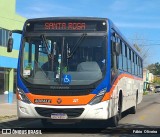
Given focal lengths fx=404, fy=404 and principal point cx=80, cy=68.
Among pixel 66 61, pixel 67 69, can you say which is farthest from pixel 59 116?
pixel 66 61

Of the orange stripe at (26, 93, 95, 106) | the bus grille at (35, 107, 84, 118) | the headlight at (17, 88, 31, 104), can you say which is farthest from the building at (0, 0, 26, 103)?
the orange stripe at (26, 93, 95, 106)

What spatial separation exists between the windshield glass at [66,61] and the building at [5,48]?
18.2 m

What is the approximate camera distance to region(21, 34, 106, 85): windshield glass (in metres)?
11.6

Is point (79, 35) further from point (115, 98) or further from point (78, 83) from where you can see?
point (115, 98)

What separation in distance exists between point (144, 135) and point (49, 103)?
295 centimetres

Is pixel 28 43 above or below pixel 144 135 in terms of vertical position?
above

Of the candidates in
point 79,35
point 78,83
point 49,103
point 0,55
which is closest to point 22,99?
point 49,103

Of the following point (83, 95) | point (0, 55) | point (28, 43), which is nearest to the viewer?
point (83, 95)

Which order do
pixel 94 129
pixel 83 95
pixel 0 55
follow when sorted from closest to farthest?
1. pixel 83 95
2. pixel 94 129
3. pixel 0 55

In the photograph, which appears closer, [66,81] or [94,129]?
[66,81]

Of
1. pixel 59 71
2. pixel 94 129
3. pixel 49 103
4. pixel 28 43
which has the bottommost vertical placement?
pixel 94 129

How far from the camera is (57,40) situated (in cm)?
1192

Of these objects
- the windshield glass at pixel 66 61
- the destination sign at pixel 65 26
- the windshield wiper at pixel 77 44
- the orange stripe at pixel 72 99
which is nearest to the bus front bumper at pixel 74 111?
the orange stripe at pixel 72 99

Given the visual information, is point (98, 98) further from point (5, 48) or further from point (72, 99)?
point (5, 48)
